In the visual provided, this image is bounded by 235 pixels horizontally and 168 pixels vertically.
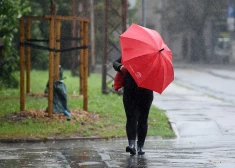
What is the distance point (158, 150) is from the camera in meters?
13.3

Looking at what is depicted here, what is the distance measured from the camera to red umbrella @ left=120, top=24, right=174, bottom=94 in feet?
39.4

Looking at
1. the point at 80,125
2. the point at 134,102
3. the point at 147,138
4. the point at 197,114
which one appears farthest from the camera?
the point at 197,114

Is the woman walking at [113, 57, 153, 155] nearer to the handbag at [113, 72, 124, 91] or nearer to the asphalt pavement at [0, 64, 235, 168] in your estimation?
the handbag at [113, 72, 124, 91]

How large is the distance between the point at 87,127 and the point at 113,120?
150 centimetres

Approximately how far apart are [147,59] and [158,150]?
1909 mm

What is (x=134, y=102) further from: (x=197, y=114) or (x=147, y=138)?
(x=197, y=114)

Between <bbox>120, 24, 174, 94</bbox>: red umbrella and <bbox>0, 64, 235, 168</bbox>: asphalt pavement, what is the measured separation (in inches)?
45.5

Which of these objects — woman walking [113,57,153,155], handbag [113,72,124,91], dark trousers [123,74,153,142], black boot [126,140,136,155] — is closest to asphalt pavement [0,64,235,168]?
black boot [126,140,136,155]

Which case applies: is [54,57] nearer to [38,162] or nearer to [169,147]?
[169,147]

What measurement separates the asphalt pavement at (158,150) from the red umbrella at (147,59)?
3.79 ft

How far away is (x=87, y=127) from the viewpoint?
648 inches

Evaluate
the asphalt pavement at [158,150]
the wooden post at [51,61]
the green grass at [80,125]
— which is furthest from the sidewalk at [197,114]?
the wooden post at [51,61]

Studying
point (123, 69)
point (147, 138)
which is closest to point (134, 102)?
point (123, 69)

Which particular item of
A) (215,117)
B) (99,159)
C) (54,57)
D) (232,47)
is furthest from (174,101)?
(232,47)
